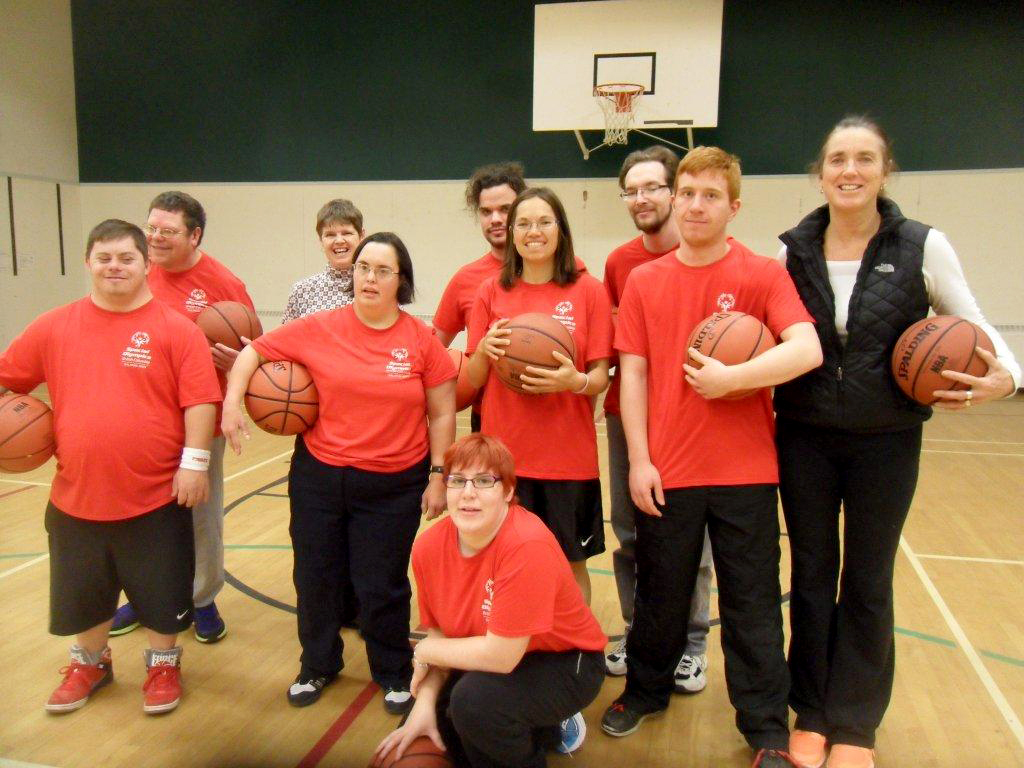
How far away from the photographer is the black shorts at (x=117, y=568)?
2477mm

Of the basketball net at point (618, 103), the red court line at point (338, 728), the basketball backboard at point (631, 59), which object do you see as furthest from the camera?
the basketball net at point (618, 103)

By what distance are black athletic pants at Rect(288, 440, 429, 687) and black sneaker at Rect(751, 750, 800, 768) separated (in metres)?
1.20

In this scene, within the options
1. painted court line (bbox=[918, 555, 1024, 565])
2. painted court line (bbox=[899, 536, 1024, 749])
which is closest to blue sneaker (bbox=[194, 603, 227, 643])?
painted court line (bbox=[899, 536, 1024, 749])

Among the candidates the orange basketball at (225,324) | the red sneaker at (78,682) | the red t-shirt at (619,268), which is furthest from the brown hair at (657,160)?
the red sneaker at (78,682)

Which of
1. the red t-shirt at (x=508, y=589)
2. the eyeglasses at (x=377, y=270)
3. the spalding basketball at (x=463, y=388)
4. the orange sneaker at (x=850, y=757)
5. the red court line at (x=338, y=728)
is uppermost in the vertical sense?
the eyeglasses at (x=377, y=270)

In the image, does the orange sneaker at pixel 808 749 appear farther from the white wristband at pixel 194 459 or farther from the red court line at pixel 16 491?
the red court line at pixel 16 491

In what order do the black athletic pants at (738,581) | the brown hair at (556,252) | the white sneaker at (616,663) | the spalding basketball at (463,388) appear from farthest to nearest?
the white sneaker at (616,663), the spalding basketball at (463,388), the brown hair at (556,252), the black athletic pants at (738,581)

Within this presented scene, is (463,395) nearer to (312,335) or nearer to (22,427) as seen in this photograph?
(312,335)

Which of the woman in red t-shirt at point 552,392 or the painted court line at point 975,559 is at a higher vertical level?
the woman in red t-shirt at point 552,392

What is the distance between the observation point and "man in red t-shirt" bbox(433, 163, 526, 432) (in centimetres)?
289

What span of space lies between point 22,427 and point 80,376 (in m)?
0.25

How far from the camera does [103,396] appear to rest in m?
2.41

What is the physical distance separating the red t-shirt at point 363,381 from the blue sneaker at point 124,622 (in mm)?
1361

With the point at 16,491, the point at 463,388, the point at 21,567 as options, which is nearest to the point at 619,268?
the point at 463,388
